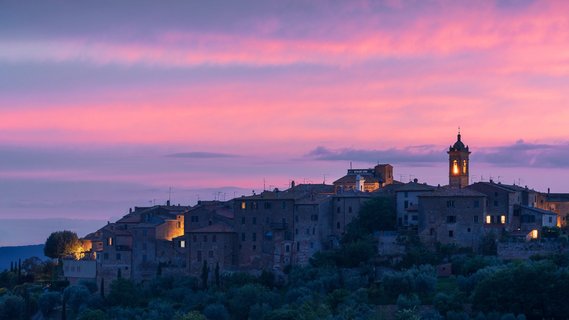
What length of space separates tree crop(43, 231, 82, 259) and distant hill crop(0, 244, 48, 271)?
137 feet

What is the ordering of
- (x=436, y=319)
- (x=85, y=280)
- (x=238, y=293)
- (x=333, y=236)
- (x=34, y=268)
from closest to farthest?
(x=436, y=319) → (x=238, y=293) → (x=333, y=236) → (x=85, y=280) → (x=34, y=268)

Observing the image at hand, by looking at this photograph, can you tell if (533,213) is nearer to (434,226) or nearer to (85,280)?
(434,226)

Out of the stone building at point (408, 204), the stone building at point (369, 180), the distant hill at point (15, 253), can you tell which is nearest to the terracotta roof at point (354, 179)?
the stone building at point (369, 180)

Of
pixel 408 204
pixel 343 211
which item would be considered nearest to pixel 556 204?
pixel 408 204

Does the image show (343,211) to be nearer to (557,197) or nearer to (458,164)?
(458,164)

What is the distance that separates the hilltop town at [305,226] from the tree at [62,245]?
7855mm

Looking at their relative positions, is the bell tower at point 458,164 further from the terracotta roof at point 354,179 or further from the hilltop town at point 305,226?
the terracotta roof at point 354,179

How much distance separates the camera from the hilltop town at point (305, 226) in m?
71.1

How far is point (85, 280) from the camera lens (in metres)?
80.1

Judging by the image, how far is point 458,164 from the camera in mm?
79938

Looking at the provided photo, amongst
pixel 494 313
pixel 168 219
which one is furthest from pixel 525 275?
pixel 168 219

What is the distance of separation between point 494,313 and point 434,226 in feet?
35.1

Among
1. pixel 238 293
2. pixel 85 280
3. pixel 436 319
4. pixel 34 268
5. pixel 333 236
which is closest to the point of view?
pixel 436 319

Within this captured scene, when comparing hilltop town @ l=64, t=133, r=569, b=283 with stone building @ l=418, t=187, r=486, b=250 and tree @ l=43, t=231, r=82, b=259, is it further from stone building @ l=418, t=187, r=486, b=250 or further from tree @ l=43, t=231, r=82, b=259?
tree @ l=43, t=231, r=82, b=259
